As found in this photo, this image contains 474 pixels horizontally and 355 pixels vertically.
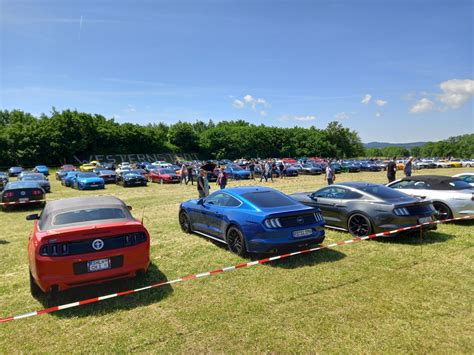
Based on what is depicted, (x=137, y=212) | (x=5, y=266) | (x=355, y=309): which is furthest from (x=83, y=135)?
(x=355, y=309)

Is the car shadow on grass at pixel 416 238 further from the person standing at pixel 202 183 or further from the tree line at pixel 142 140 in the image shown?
the tree line at pixel 142 140

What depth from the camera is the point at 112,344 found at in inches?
Answer: 156

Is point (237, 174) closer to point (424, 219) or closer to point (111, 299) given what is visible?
point (424, 219)

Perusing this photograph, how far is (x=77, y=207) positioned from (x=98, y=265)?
4.46 feet

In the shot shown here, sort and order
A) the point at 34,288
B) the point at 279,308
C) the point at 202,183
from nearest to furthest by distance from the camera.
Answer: the point at 279,308 → the point at 34,288 → the point at 202,183

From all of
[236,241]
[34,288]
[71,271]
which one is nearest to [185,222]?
[236,241]

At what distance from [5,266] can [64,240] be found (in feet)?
10.7

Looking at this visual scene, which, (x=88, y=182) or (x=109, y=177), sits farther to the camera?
(x=109, y=177)

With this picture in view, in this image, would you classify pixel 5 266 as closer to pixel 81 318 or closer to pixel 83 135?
pixel 81 318

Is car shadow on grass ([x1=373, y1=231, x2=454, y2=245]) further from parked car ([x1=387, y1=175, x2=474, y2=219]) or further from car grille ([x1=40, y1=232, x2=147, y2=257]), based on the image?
car grille ([x1=40, y1=232, x2=147, y2=257])

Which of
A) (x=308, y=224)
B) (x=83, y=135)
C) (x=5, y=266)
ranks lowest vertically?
(x=5, y=266)

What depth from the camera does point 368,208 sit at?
26.0 ft

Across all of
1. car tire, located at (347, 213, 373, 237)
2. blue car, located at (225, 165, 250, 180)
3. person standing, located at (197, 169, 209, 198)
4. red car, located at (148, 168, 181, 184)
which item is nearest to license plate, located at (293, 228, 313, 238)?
car tire, located at (347, 213, 373, 237)

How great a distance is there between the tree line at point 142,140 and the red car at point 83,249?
218 ft
